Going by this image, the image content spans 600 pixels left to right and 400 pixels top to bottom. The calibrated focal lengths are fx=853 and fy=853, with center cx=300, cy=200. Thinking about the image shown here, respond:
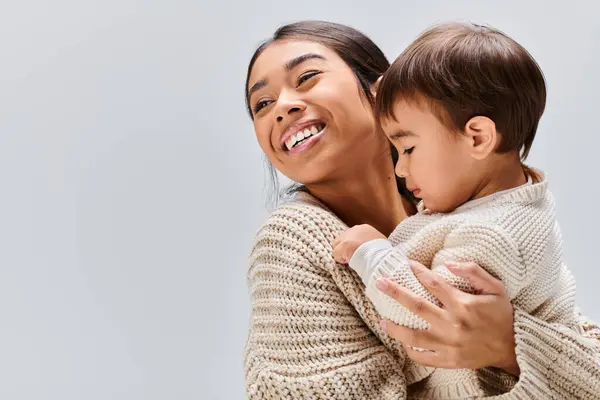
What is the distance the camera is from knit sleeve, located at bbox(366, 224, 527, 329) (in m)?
1.49

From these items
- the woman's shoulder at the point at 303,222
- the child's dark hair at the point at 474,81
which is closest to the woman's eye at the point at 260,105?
the woman's shoulder at the point at 303,222

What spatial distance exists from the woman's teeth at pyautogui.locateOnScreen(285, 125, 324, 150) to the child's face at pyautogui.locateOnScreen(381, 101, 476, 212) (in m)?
0.24

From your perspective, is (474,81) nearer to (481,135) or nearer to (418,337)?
(481,135)

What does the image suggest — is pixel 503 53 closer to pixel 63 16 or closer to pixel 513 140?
pixel 513 140

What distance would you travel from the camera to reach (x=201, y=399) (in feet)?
9.96

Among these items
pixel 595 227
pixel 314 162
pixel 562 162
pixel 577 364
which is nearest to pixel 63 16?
pixel 314 162

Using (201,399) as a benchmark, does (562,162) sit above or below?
above

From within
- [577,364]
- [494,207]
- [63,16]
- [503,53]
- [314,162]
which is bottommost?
[577,364]

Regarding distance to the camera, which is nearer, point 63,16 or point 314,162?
point 314,162

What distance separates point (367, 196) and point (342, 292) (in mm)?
376

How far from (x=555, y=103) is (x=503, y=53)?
160cm

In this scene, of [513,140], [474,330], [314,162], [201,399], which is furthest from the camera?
[201,399]

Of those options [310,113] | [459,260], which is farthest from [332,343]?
[310,113]

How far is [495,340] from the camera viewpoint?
151 cm
